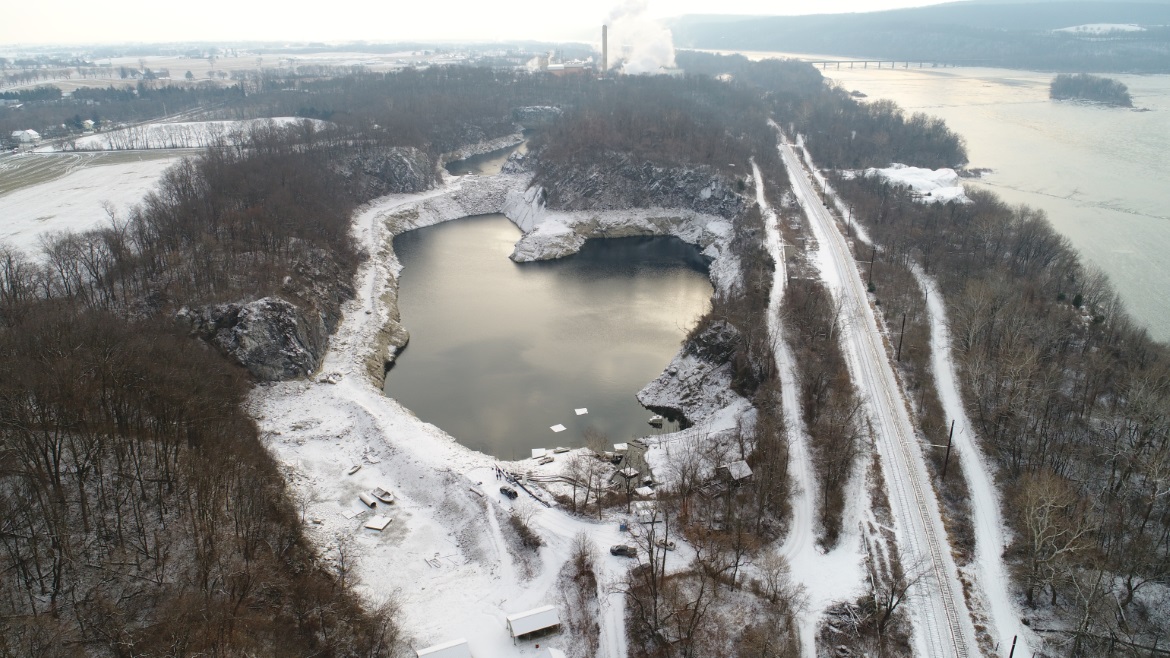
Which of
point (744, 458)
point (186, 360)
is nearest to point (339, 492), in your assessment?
point (186, 360)

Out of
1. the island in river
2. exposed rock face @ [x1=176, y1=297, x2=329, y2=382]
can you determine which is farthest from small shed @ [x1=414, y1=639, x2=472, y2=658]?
the island in river

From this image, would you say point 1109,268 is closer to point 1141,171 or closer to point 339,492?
point 1141,171

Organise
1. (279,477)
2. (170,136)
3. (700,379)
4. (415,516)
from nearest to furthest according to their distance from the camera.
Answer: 1. (279,477)
2. (415,516)
3. (700,379)
4. (170,136)

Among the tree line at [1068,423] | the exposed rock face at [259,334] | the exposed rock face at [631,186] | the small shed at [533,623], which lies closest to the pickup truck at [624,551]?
the small shed at [533,623]

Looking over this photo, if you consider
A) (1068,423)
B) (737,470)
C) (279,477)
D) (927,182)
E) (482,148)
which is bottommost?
(737,470)

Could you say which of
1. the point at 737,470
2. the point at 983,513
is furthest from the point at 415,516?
the point at 983,513

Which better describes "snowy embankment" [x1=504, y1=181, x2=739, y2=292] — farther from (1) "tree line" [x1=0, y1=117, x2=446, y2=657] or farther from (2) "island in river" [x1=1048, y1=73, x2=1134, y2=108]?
(2) "island in river" [x1=1048, y1=73, x2=1134, y2=108]

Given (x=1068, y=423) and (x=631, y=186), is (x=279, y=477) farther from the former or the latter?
(x=631, y=186)
